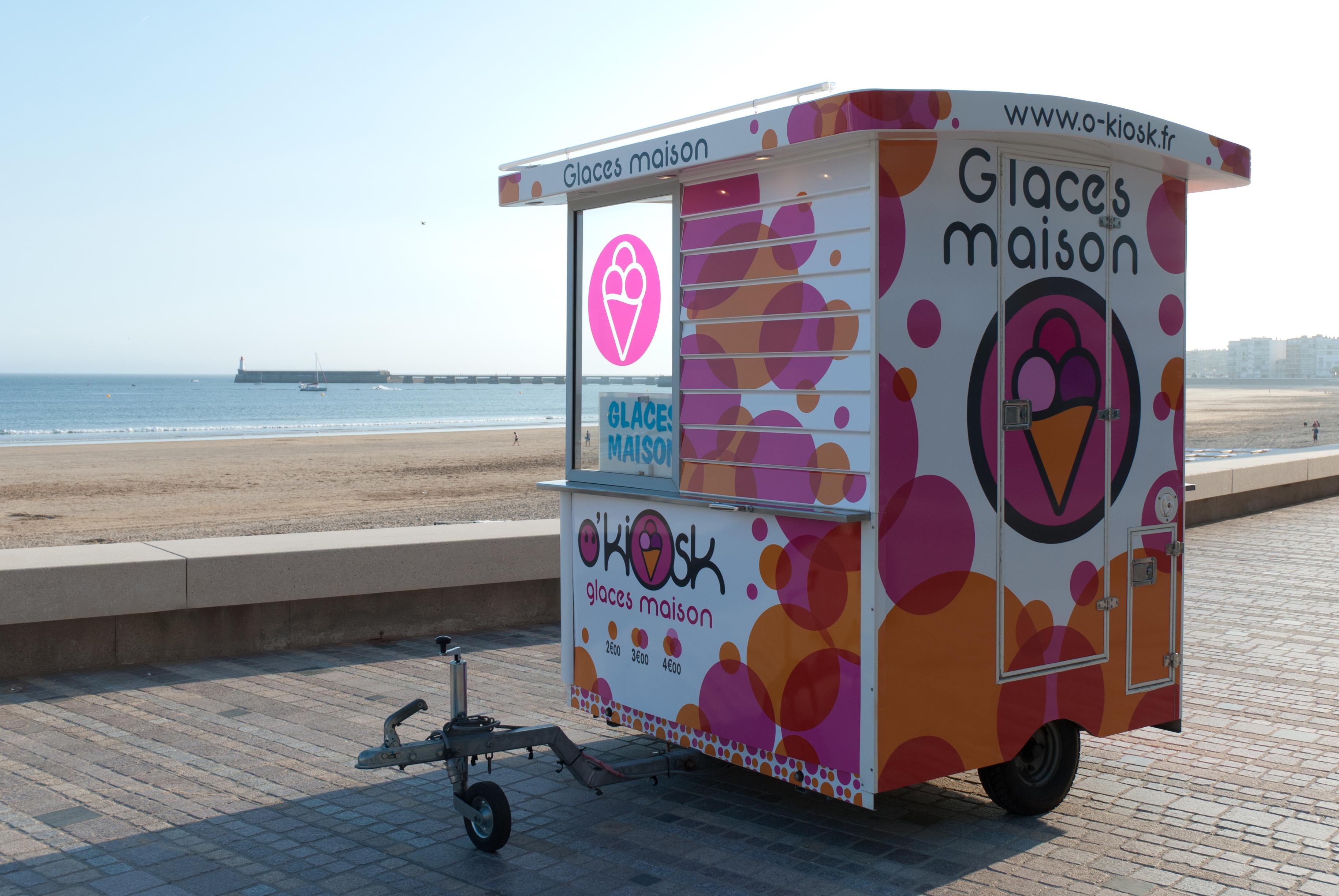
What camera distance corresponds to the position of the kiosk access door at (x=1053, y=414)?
14.3 feet

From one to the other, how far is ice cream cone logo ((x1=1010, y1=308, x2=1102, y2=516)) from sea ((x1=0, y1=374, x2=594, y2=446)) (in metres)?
2.03

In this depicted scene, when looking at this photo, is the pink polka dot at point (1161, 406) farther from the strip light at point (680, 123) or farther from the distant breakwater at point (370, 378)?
the distant breakwater at point (370, 378)

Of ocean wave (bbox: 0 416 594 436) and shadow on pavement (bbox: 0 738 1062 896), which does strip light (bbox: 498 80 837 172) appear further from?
ocean wave (bbox: 0 416 594 436)

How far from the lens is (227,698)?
6137 millimetres

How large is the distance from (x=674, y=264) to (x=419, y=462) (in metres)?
30.6

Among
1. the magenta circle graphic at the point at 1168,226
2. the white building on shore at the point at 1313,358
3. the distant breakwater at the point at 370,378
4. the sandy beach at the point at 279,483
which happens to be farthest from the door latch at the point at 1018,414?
the white building on shore at the point at 1313,358

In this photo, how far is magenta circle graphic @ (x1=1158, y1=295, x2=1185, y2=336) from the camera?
4.87 m

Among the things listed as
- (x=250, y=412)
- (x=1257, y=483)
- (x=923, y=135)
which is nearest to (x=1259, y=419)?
(x=1257, y=483)

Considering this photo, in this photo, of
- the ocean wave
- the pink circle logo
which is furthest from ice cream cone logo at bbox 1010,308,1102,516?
the ocean wave

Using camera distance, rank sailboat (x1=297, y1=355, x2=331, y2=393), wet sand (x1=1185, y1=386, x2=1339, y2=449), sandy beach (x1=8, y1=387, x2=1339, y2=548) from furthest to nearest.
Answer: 1. sailboat (x1=297, y1=355, x2=331, y2=393)
2. wet sand (x1=1185, y1=386, x2=1339, y2=449)
3. sandy beach (x1=8, y1=387, x2=1339, y2=548)

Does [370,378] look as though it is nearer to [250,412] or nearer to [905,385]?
[250,412]

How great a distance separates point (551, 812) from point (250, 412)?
257 feet

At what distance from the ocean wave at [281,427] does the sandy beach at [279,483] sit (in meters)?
9.42

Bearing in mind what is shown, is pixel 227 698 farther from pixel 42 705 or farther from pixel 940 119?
pixel 940 119
